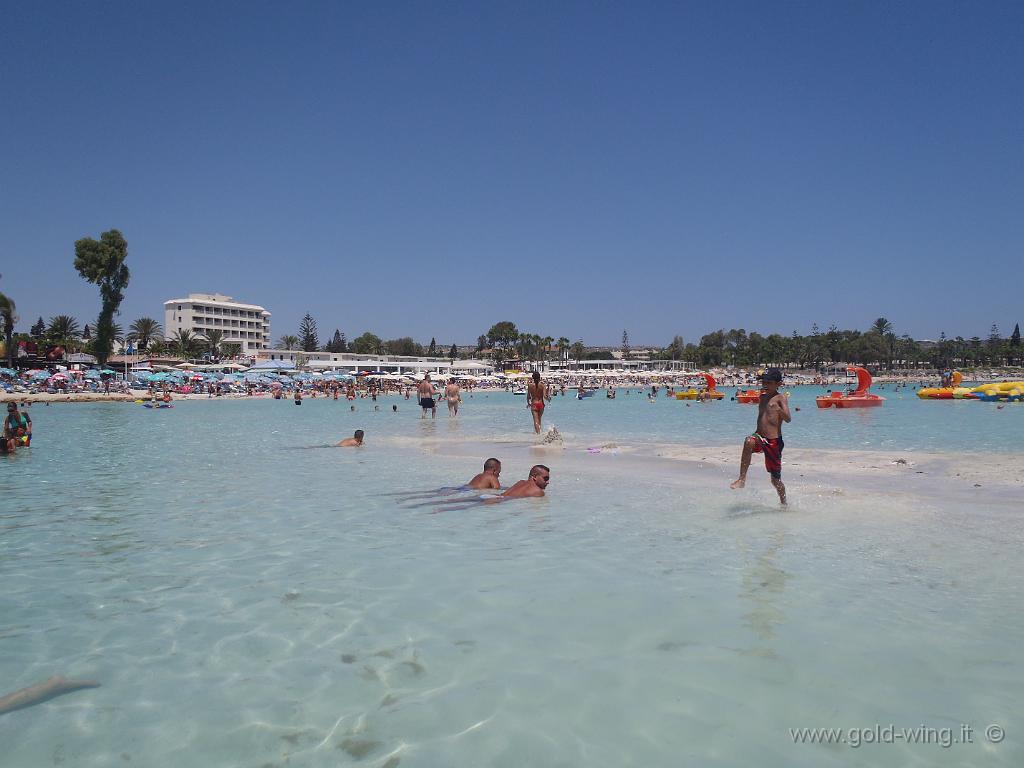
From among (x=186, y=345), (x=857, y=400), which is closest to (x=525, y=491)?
(x=857, y=400)

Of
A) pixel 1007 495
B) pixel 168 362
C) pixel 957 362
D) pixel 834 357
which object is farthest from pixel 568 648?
pixel 957 362

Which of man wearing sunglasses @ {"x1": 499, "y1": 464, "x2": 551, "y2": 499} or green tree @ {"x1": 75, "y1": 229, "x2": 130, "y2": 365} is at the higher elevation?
green tree @ {"x1": 75, "y1": 229, "x2": 130, "y2": 365}

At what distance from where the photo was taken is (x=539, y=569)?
559 centimetres

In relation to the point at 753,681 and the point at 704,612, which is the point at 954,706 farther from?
the point at 704,612

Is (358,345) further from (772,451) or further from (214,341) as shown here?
(772,451)

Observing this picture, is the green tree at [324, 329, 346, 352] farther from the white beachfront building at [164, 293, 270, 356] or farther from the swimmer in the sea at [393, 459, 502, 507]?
the swimmer in the sea at [393, 459, 502, 507]

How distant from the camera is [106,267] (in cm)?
4822

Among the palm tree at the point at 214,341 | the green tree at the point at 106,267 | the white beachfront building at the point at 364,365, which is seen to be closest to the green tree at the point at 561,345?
the white beachfront building at the point at 364,365

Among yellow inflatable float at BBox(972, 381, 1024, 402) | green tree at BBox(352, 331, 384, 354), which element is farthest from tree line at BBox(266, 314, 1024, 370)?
yellow inflatable float at BBox(972, 381, 1024, 402)

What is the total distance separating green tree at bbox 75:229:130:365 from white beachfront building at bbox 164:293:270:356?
4547cm

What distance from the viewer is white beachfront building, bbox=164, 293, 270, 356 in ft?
326

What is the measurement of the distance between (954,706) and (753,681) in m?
0.93

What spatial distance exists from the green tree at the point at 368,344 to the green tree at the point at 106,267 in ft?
265

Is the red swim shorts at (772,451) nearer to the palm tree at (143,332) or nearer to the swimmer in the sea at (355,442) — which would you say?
the swimmer in the sea at (355,442)
